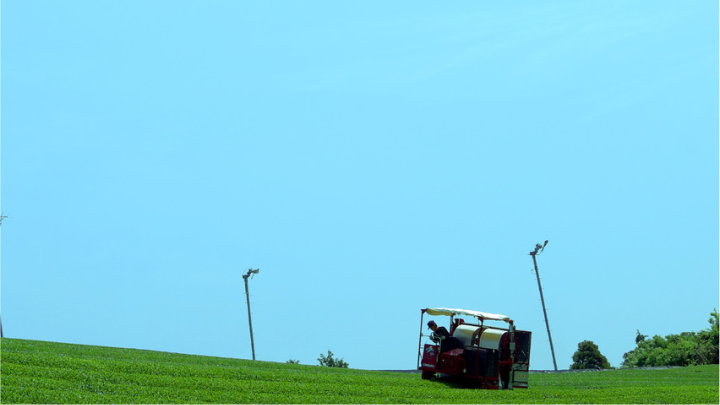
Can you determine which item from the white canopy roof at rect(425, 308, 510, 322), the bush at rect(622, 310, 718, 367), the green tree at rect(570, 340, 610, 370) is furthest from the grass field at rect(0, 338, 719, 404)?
the green tree at rect(570, 340, 610, 370)

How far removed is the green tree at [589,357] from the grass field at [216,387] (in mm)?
48065

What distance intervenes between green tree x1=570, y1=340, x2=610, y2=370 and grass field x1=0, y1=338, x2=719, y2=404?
1892 inches

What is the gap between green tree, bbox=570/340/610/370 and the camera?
7538 centimetres

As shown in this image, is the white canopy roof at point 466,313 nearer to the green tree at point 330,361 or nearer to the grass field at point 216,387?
the grass field at point 216,387

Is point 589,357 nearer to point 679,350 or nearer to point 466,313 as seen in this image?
point 679,350

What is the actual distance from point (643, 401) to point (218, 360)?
17.7 metres

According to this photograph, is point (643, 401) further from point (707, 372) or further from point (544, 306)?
point (544, 306)

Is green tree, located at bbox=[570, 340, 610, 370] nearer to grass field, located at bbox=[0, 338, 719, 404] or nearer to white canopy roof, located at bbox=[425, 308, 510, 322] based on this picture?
grass field, located at bbox=[0, 338, 719, 404]

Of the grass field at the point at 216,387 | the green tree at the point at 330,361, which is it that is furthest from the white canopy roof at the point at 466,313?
the green tree at the point at 330,361

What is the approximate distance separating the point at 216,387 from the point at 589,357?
199 ft

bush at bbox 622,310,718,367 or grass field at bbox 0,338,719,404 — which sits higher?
grass field at bbox 0,338,719,404

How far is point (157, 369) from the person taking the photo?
83.3 ft

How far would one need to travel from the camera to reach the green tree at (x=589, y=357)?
75375 millimetres

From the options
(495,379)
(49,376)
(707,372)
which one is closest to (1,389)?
(49,376)
